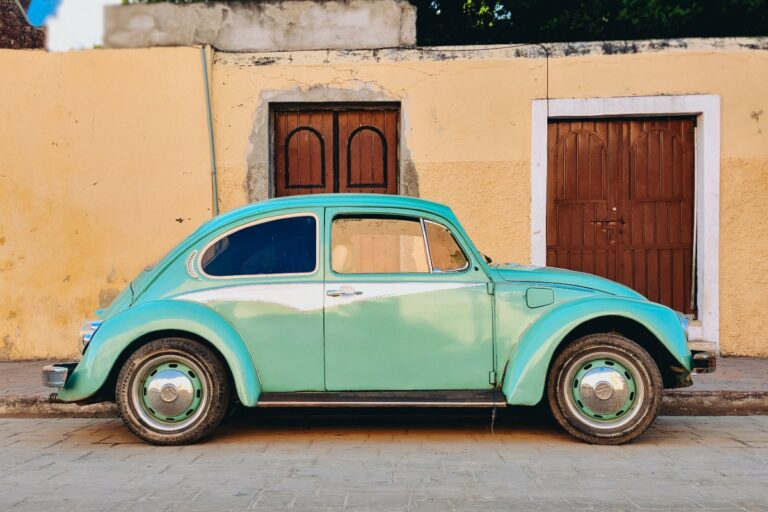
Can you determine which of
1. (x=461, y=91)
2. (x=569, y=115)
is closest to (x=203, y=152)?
(x=461, y=91)

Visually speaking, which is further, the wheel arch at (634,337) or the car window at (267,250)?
the car window at (267,250)

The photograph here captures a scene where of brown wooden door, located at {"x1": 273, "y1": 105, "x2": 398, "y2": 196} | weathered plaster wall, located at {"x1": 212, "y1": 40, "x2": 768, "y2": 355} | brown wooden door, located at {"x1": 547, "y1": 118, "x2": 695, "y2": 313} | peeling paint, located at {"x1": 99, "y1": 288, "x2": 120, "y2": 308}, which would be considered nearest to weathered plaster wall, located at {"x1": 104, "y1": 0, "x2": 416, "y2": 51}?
weathered plaster wall, located at {"x1": 212, "y1": 40, "x2": 768, "y2": 355}

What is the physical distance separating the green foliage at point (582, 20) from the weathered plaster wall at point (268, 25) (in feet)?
9.96

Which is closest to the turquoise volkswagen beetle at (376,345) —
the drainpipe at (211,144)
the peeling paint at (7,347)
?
the drainpipe at (211,144)

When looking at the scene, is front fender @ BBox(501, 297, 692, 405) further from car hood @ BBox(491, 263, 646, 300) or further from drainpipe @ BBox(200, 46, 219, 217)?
drainpipe @ BBox(200, 46, 219, 217)

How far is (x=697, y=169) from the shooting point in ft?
31.3

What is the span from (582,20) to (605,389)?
9964 millimetres

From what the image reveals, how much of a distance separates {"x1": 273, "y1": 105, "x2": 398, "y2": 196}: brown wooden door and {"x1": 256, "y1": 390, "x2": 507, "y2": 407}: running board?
183 inches

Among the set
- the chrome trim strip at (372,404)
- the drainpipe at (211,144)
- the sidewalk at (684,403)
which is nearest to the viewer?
the chrome trim strip at (372,404)

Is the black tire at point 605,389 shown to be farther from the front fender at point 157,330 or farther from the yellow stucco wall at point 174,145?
the yellow stucco wall at point 174,145

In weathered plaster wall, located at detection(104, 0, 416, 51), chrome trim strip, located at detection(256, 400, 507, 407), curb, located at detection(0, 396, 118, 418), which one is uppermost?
weathered plaster wall, located at detection(104, 0, 416, 51)

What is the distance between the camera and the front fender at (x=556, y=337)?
5445mm

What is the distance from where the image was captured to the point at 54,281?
9727 millimetres

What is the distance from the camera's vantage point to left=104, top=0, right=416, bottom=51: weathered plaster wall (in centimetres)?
978
